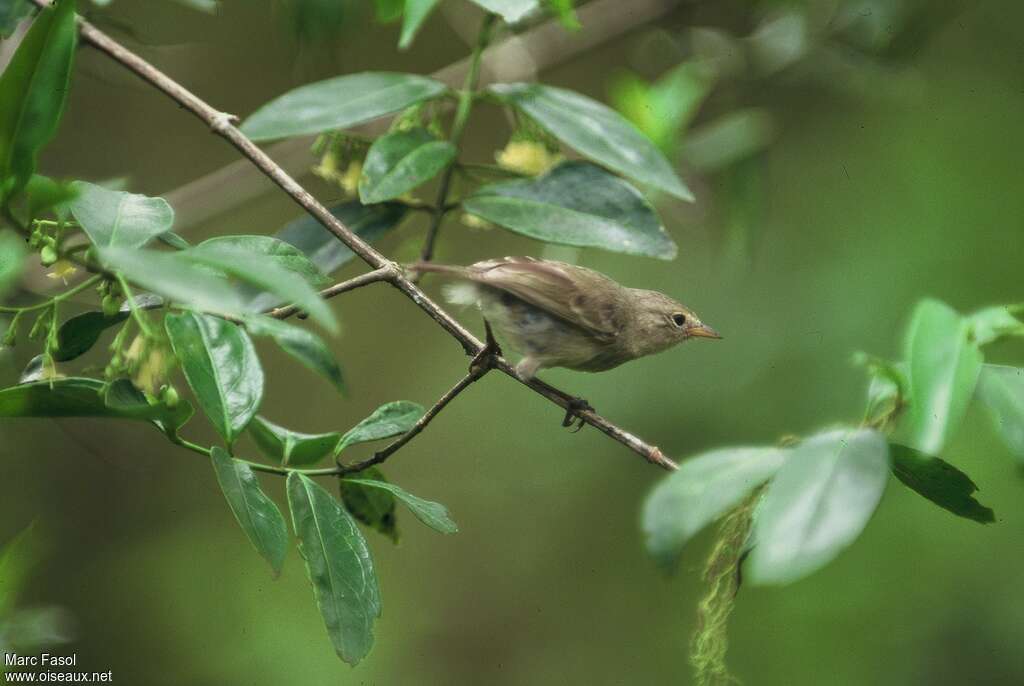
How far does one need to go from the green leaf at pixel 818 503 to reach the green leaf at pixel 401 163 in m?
1.28

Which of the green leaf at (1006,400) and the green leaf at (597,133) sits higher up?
the green leaf at (597,133)

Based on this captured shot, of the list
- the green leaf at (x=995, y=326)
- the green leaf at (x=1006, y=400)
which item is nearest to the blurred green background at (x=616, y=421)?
the green leaf at (x=995, y=326)

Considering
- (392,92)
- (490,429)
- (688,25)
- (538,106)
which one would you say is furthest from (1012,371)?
(490,429)

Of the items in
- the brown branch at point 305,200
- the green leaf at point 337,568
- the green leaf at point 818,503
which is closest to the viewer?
the green leaf at point 818,503

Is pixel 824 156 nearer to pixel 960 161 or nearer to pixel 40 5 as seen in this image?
pixel 960 161

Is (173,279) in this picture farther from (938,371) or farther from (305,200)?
(305,200)

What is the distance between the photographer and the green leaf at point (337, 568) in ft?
6.00

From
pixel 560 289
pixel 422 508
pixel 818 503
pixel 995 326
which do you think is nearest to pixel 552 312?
pixel 560 289

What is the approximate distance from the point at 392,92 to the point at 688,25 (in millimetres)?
2367

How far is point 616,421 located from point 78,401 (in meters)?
3.53

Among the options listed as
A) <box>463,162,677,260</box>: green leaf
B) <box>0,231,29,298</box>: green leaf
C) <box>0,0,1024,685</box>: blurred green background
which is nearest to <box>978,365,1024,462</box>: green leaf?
<box>463,162,677,260</box>: green leaf

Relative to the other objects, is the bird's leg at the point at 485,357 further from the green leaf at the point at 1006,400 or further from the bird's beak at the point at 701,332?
the bird's beak at the point at 701,332

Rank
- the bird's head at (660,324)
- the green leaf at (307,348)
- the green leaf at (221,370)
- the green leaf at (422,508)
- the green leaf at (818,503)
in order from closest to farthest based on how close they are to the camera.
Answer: the green leaf at (818,503), the green leaf at (307,348), the green leaf at (221,370), the green leaf at (422,508), the bird's head at (660,324)

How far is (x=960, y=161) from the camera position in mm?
5254
